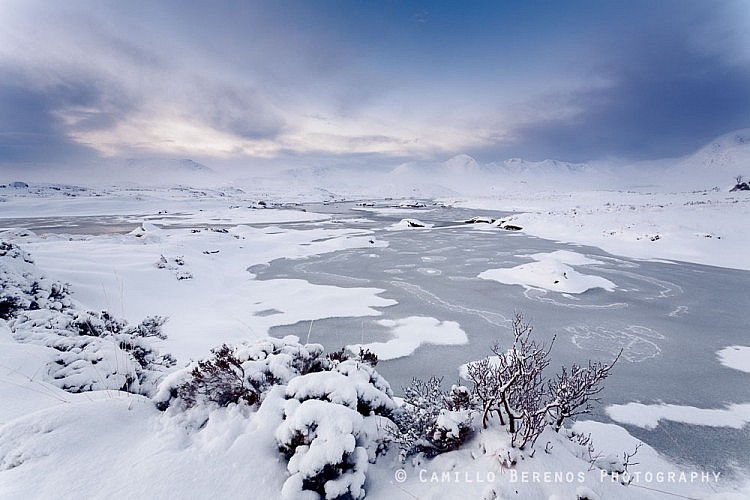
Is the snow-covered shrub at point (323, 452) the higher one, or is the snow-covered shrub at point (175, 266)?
the snow-covered shrub at point (323, 452)

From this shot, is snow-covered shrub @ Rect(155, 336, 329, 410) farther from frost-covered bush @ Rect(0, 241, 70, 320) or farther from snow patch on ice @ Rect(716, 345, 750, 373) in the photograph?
snow patch on ice @ Rect(716, 345, 750, 373)

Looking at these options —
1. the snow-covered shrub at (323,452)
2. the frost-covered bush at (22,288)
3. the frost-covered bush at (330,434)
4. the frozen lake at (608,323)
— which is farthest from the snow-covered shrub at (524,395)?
the frost-covered bush at (22,288)

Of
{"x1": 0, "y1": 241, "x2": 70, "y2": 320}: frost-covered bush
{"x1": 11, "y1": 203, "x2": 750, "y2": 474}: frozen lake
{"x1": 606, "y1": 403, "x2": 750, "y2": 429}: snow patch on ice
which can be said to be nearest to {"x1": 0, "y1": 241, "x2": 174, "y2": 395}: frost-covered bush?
{"x1": 0, "y1": 241, "x2": 70, "y2": 320}: frost-covered bush

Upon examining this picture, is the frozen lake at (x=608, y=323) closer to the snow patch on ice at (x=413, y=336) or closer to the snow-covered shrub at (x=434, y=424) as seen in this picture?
the snow patch on ice at (x=413, y=336)

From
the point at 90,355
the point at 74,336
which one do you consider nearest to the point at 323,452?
the point at 90,355

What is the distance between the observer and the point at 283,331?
785 cm

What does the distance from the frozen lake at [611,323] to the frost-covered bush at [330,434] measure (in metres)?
2.74

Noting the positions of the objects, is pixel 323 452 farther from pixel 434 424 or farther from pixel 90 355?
pixel 90 355

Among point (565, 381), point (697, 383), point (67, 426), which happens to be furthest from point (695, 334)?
point (67, 426)

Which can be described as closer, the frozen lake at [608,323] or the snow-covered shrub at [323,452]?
the snow-covered shrub at [323,452]

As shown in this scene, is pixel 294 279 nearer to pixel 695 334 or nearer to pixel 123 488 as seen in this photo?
pixel 123 488

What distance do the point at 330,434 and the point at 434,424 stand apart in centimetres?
101

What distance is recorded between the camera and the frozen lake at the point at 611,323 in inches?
202

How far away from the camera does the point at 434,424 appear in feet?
9.58
